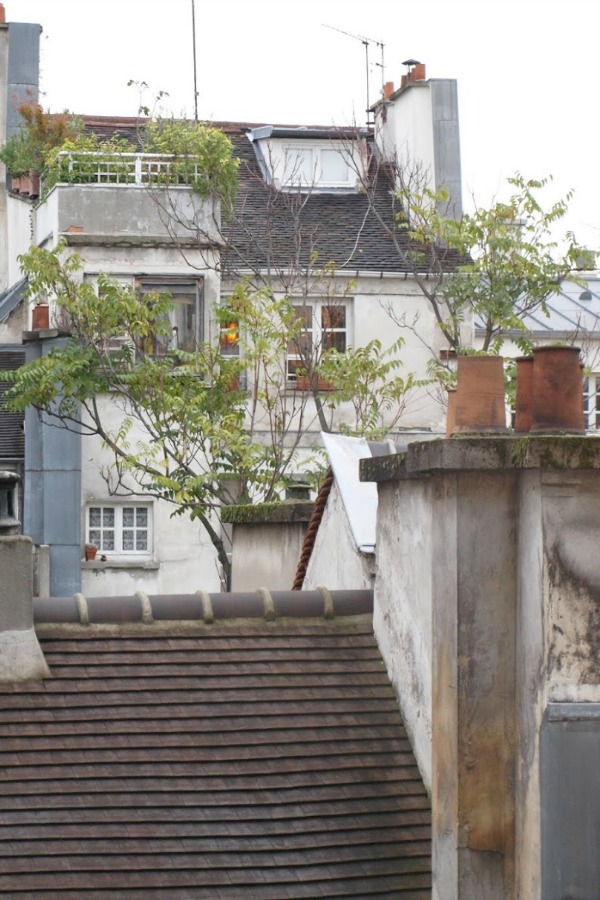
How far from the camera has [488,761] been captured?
6.54 meters

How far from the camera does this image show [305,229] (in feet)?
95.2

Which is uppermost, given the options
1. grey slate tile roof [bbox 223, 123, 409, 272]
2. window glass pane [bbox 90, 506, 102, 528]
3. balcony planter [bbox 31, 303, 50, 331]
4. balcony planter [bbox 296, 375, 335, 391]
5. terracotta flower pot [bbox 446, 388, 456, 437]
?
grey slate tile roof [bbox 223, 123, 409, 272]

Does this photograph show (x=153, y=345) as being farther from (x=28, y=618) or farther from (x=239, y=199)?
(x=28, y=618)

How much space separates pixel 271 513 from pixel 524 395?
22.9ft

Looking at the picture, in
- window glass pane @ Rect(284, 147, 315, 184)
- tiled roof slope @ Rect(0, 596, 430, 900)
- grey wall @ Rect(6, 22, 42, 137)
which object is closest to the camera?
tiled roof slope @ Rect(0, 596, 430, 900)

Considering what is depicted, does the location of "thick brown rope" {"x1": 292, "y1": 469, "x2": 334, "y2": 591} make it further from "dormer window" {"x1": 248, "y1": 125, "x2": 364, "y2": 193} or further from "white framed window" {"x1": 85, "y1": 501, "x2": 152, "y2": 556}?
"dormer window" {"x1": 248, "y1": 125, "x2": 364, "y2": 193}

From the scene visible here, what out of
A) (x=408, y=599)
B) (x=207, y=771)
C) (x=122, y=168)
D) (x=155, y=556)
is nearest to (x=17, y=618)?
(x=207, y=771)

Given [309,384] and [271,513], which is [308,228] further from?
[271,513]

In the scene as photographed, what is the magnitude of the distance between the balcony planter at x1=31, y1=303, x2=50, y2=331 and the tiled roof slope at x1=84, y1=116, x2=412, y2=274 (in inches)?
130

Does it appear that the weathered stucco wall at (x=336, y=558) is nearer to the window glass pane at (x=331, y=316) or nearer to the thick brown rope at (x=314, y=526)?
the thick brown rope at (x=314, y=526)

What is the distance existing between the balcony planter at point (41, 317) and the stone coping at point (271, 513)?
10.9 meters

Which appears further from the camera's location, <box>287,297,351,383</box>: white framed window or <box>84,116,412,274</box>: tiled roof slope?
<box>84,116,412,274</box>: tiled roof slope

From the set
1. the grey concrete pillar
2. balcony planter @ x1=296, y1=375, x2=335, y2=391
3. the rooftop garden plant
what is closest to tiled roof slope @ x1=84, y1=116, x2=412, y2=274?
the rooftop garden plant

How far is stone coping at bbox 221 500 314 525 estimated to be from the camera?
13.5 metres
